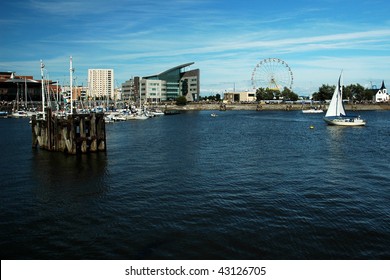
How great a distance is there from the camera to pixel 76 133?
44.1m

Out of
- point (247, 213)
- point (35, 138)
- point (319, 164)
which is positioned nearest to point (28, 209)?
point (247, 213)

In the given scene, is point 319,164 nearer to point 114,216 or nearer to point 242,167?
point 242,167

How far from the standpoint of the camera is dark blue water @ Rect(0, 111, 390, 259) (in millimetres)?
17859

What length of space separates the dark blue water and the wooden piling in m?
1.76

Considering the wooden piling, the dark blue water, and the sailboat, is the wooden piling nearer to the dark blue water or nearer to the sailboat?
the dark blue water

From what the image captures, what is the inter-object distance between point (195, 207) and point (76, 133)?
2438 centimetres

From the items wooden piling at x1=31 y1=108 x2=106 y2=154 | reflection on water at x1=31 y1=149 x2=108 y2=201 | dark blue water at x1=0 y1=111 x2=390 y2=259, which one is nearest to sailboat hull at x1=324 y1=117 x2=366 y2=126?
dark blue water at x1=0 y1=111 x2=390 y2=259

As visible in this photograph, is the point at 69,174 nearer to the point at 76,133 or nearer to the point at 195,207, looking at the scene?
the point at 76,133

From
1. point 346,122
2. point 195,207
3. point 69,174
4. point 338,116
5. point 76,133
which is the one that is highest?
point 338,116

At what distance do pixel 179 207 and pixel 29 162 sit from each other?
74.2 ft

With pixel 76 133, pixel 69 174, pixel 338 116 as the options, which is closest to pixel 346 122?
pixel 338 116

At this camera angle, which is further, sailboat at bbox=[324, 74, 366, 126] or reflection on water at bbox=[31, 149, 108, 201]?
sailboat at bbox=[324, 74, 366, 126]
